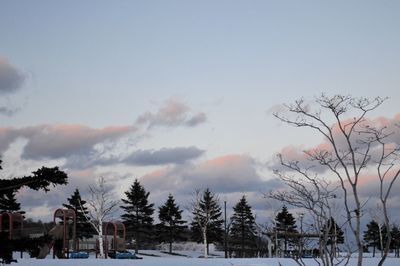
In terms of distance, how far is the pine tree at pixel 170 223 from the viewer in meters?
69.2

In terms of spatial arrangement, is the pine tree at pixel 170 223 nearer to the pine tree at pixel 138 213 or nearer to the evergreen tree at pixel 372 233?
the pine tree at pixel 138 213

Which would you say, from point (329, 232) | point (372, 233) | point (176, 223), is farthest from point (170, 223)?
point (329, 232)

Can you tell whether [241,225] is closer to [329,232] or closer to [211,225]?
[211,225]

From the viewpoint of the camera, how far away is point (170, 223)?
230ft

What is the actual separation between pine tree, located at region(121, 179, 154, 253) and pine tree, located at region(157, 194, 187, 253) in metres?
2.33

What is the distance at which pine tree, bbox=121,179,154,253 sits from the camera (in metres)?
66.6

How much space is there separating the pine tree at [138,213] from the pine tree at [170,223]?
7.66ft

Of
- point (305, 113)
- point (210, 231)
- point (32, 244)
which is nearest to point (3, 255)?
point (32, 244)

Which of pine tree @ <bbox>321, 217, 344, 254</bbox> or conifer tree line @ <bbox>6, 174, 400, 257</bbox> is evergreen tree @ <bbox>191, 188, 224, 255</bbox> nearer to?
conifer tree line @ <bbox>6, 174, 400, 257</bbox>

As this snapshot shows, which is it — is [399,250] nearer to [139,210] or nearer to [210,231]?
[210,231]

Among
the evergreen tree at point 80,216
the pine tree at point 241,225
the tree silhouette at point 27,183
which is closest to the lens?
the tree silhouette at point 27,183

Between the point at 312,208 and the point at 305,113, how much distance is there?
2004mm

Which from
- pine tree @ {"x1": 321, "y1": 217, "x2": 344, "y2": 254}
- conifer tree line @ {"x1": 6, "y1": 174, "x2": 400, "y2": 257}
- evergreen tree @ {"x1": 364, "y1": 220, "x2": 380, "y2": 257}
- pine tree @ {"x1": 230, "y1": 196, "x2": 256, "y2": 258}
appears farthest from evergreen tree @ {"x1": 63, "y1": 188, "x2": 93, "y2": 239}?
pine tree @ {"x1": 321, "y1": 217, "x2": 344, "y2": 254}

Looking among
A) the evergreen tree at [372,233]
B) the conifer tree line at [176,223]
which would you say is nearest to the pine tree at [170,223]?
the conifer tree line at [176,223]
